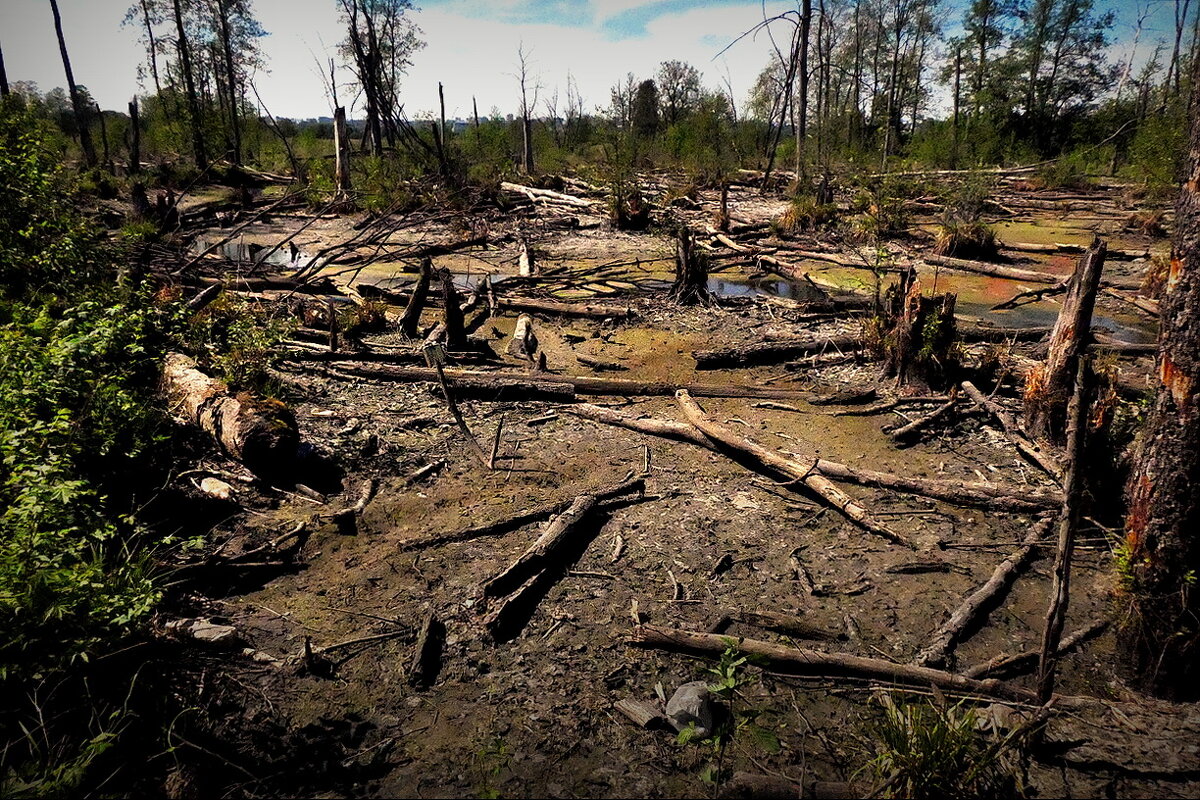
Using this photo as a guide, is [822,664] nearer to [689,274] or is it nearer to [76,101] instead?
[689,274]

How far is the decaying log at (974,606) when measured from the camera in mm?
3416

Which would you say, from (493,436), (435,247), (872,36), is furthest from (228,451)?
(872,36)

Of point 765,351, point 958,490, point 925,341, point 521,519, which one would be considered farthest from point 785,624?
point 765,351

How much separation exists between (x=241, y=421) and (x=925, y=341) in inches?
255

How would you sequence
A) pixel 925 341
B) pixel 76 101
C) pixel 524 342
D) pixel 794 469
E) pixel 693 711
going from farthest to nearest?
pixel 76 101
pixel 524 342
pixel 925 341
pixel 794 469
pixel 693 711

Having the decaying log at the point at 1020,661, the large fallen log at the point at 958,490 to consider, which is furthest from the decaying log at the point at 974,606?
the large fallen log at the point at 958,490

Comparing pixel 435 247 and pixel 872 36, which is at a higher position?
pixel 872 36

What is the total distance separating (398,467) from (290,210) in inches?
745

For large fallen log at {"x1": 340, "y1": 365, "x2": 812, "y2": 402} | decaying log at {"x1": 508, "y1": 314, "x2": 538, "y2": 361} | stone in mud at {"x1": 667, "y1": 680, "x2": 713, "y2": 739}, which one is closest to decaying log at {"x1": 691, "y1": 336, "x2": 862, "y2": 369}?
large fallen log at {"x1": 340, "y1": 365, "x2": 812, "y2": 402}

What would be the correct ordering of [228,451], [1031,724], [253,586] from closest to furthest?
[1031,724] → [253,586] → [228,451]

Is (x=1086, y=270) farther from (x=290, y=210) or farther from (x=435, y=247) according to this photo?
(x=290, y=210)

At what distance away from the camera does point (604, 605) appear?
390 centimetres

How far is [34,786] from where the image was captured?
7.35 feet

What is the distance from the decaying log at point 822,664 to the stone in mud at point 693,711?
0.34 metres
